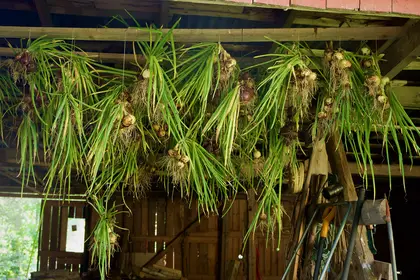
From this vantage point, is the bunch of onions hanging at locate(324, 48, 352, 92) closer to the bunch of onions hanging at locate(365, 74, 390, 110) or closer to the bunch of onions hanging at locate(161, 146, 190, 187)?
the bunch of onions hanging at locate(365, 74, 390, 110)

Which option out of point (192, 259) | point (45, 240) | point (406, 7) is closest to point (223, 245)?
point (192, 259)

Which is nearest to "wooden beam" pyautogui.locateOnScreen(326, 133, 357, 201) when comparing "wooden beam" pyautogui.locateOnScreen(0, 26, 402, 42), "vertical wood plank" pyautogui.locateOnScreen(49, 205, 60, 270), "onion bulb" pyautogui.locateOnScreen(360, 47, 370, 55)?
"onion bulb" pyautogui.locateOnScreen(360, 47, 370, 55)

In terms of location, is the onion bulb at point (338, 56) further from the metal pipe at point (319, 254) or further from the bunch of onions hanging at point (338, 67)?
the metal pipe at point (319, 254)

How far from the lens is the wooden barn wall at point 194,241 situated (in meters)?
6.86

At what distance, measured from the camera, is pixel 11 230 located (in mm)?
13711

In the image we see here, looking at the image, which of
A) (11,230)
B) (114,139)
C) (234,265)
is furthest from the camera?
(11,230)

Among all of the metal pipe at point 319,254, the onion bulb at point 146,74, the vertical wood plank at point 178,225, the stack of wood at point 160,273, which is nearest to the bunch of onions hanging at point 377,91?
the metal pipe at point 319,254

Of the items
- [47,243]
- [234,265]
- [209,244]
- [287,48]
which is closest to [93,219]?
[47,243]

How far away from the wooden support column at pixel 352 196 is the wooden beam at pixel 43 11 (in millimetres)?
1581

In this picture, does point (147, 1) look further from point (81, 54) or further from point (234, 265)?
point (234, 265)

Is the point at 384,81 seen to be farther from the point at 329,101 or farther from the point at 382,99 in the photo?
the point at 329,101

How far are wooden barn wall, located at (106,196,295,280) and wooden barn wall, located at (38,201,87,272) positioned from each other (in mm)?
777

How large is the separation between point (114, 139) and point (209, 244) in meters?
5.32

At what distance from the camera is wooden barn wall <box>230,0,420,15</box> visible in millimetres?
1609
